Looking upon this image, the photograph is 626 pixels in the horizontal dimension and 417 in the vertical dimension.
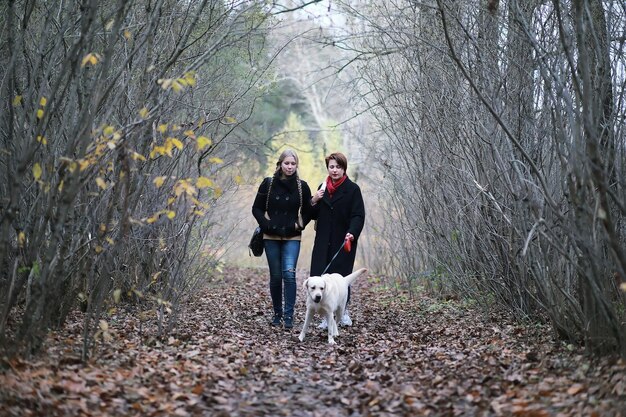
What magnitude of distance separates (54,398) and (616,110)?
4999 mm

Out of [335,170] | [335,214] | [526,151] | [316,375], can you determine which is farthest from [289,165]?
[316,375]

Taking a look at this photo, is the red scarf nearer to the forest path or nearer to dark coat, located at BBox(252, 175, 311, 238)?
dark coat, located at BBox(252, 175, 311, 238)

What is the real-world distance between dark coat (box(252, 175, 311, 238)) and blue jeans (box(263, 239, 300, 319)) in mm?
130

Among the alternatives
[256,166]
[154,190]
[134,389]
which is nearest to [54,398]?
[134,389]

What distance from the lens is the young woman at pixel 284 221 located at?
28.1 feet

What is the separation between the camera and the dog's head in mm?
7707

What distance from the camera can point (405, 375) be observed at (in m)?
5.91

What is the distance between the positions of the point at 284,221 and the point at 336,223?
0.77 meters

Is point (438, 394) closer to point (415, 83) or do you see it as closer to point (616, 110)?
point (616, 110)

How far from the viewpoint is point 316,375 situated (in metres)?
6.13

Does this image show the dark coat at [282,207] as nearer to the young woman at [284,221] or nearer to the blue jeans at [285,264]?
the young woman at [284,221]

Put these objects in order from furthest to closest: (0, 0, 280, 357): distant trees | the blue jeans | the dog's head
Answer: the blue jeans
the dog's head
(0, 0, 280, 357): distant trees

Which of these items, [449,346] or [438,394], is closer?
[438,394]

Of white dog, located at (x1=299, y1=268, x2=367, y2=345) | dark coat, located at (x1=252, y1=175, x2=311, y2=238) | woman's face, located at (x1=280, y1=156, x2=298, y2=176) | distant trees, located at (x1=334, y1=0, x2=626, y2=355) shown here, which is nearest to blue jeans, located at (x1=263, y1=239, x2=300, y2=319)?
dark coat, located at (x1=252, y1=175, x2=311, y2=238)
